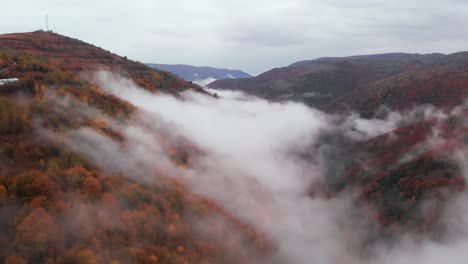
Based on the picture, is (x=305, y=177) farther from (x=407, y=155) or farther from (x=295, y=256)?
(x=295, y=256)

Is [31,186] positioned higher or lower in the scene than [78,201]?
higher

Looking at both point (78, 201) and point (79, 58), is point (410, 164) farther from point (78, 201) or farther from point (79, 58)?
point (79, 58)

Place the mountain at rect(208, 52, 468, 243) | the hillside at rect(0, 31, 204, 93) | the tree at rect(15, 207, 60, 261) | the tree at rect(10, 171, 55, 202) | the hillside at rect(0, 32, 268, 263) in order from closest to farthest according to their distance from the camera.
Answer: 1. the tree at rect(15, 207, 60, 261)
2. the hillside at rect(0, 32, 268, 263)
3. the tree at rect(10, 171, 55, 202)
4. the mountain at rect(208, 52, 468, 243)
5. the hillside at rect(0, 31, 204, 93)

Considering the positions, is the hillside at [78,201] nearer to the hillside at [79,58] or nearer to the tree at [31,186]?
the tree at [31,186]

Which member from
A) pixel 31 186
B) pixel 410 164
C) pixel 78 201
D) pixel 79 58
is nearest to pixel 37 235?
pixel 31 186

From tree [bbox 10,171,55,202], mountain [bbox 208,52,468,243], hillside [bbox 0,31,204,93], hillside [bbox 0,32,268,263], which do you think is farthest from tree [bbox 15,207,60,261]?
mountain [bbox 208,52,468,243]

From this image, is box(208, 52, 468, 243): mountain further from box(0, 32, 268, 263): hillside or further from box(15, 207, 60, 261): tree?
box(15, 207, 60, 261): tree

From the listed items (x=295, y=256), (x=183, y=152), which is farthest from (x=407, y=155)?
(x=183, y=152)

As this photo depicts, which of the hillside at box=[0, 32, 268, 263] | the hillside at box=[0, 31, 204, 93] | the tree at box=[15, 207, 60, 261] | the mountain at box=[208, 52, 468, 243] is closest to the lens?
the tree at box=[15, 207, 60, 261]

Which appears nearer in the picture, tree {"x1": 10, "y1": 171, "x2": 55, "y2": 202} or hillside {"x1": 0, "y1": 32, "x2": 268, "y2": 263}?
hillside {"x1": 0, "y1": 32, "x2": 268, "y2": 263}

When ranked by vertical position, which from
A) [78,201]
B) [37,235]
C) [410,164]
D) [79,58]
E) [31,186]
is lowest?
[410,164]
